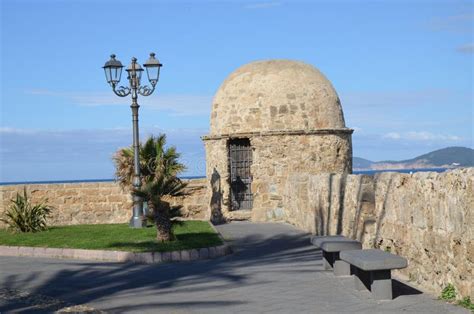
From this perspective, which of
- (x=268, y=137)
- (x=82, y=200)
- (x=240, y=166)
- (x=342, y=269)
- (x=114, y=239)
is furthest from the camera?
(x=240, y=166)

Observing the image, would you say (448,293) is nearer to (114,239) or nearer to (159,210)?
(159,210)

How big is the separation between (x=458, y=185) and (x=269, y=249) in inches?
290

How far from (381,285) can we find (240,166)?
646 inches

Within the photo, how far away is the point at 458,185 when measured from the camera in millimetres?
8586

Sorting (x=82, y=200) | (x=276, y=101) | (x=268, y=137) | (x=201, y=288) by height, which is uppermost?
(x=276, y=101)

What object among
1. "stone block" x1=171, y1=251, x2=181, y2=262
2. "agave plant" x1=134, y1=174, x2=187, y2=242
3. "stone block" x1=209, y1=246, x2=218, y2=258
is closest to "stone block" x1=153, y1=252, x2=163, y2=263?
"stone block" x1=171, y1=251, x2=181, y2=262

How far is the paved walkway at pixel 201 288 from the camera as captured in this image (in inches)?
340

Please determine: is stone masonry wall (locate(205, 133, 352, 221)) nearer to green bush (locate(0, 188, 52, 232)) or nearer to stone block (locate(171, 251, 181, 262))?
green bush (locate(0, 188, 52, 232))

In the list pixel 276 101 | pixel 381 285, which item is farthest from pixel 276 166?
pixel 381 285

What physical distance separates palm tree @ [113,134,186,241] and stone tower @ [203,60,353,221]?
140 inches

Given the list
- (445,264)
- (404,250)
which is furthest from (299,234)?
(445,264)

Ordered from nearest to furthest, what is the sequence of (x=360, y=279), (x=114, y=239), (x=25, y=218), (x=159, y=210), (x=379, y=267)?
(x=379, y=267) → (x=360, y=279) → (x=159, y=210) → (x=114, y=239) → (x=25, y=218)

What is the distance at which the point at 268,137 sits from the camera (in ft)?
77.8

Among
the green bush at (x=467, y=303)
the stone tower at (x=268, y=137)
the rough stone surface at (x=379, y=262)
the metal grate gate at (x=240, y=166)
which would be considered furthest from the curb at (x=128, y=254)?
the metal grate gate at (x=240, y=166)
